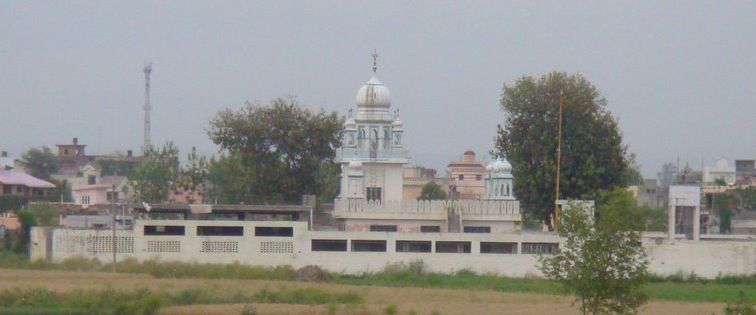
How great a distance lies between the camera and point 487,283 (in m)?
66.8

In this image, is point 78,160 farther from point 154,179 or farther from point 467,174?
point 154,179

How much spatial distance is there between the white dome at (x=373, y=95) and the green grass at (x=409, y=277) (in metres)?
10.1

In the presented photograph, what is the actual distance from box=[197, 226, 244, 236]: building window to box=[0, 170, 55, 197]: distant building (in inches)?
1370

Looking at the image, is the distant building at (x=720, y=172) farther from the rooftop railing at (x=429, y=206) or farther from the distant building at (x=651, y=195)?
the rooftop railing at (x=429, y=206)

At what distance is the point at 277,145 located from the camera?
3460 inches

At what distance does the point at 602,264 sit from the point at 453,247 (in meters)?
23.5

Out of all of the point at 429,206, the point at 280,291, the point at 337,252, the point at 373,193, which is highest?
the point at 373,193

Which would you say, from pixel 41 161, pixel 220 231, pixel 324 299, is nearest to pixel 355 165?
pixel 220 231

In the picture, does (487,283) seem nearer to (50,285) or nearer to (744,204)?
(50,285)

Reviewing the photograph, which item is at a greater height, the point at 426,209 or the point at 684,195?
the point at 684,195

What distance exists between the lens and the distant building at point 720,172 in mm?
145812

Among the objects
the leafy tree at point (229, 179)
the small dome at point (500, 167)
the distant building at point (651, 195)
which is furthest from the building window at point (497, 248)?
the distant building at point (651, 195)

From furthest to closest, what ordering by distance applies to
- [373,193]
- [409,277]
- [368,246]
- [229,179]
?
[229,179]
[373,193]
[368,246]
[409,277]

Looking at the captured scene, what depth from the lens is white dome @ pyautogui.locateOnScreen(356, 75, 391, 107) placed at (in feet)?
253
